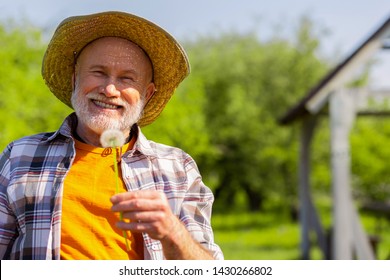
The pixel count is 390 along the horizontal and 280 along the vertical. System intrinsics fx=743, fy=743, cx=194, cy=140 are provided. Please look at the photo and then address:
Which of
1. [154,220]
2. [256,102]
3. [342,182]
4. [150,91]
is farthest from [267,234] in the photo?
[154,220]

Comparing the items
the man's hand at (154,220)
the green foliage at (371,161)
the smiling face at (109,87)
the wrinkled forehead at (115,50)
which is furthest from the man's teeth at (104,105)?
the green foliage at (371,161)

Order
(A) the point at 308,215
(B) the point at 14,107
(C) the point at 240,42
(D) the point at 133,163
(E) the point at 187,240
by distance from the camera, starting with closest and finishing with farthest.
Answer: (E) the point at 187,240
(D) the point at 133,163
(B) the point at 14,107
(A) the point at 308,215
(C) the point at 240,42

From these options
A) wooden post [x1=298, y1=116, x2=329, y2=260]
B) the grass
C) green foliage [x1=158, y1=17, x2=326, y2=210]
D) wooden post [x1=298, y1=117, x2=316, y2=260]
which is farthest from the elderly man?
green foliage [x1=158, y1=17, x2=326, y2=210]

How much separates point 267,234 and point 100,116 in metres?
15.4

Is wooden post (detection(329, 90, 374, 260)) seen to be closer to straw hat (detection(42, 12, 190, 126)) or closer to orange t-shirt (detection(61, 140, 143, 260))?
straw hat (detection(42, 12, 190, 126))

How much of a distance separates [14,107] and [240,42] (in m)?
16.5

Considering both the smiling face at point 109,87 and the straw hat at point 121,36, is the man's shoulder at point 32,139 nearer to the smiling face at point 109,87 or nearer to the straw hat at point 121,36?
the smiling face at point 109,87

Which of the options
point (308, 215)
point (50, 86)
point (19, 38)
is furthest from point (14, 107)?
point (50, 86)

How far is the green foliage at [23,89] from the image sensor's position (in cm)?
787

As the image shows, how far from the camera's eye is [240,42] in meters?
24.0

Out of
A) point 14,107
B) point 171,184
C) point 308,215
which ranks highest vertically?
point 14,107

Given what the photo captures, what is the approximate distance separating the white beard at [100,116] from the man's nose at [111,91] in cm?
2

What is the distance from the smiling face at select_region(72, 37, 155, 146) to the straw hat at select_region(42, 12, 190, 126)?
4 centimetres
